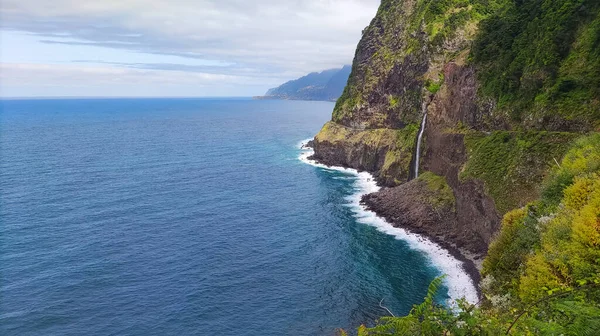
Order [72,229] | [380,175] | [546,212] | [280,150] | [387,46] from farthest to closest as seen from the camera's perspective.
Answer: [280,150], [387,46], [380,175], [72,229], [546,212]

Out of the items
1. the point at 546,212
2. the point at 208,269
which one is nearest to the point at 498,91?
the point at 546,212

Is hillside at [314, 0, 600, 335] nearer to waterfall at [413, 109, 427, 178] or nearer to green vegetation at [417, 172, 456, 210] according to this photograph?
green vegetation at [417, 172, 456, 210]

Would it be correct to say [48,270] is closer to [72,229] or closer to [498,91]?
[72,229]

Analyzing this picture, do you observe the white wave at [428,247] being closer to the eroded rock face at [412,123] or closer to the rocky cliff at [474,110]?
the eroded rock face at [412,123]

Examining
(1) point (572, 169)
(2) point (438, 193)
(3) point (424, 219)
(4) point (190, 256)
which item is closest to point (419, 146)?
(2) point (438, 193)

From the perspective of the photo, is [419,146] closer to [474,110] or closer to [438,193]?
[474,110]

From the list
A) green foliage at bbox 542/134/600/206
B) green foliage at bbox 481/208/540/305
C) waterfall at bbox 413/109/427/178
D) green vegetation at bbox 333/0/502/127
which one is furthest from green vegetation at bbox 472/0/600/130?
green vegetation at bbox 333/0/502/127

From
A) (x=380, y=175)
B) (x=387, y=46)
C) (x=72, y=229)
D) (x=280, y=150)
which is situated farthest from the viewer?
(x=280, y=150)
